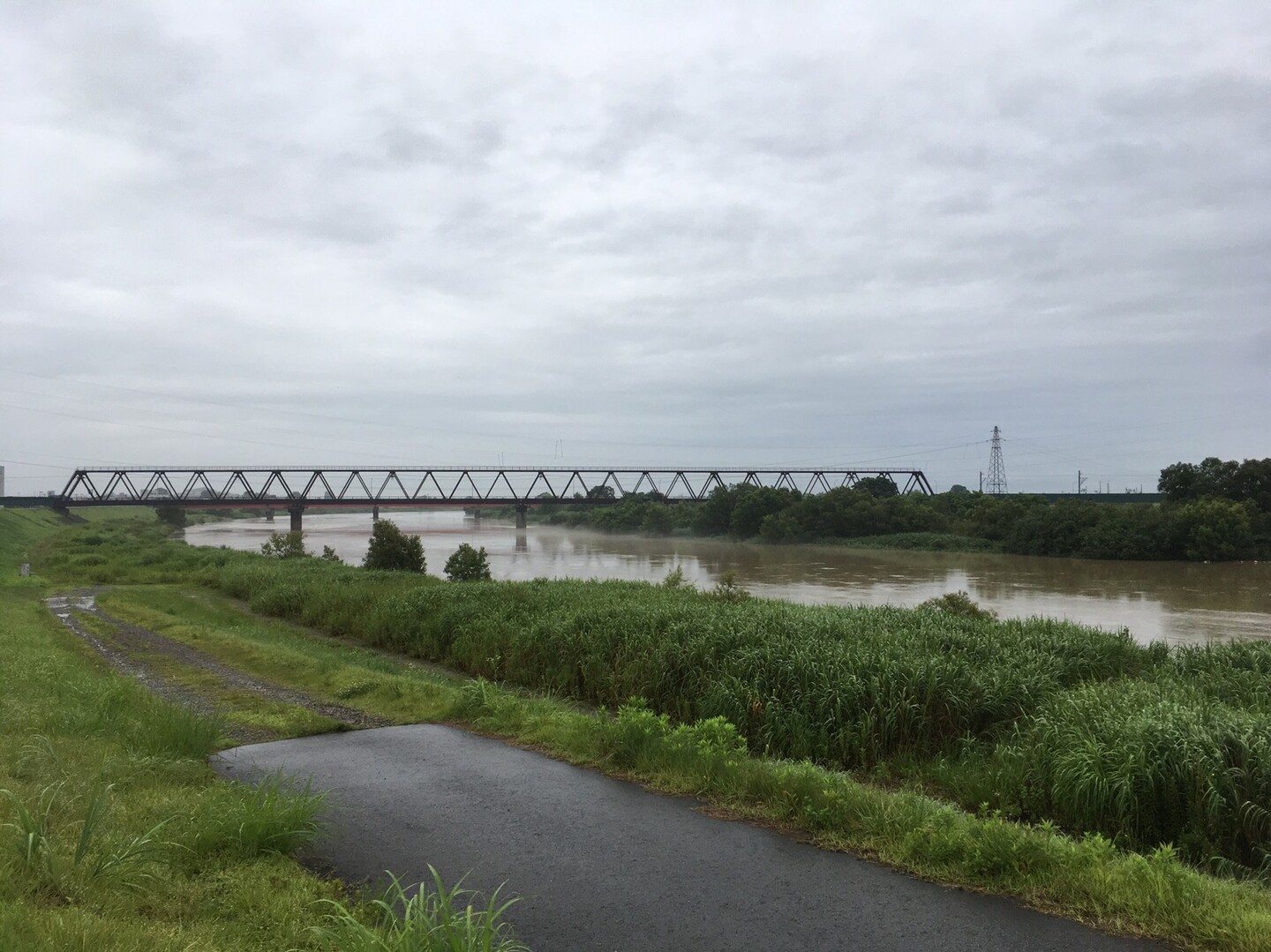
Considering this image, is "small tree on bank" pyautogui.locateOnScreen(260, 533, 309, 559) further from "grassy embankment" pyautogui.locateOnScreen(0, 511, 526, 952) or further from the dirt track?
"grassy embankment" pyautogui.locateOnScreen(0, 511, 526, 952)

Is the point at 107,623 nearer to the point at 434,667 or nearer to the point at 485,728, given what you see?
the point at 434,667

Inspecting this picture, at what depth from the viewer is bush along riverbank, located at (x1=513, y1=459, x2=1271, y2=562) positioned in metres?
58.1

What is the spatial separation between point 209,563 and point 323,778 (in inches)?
1343

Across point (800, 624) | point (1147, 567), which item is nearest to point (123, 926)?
point (800, 624)

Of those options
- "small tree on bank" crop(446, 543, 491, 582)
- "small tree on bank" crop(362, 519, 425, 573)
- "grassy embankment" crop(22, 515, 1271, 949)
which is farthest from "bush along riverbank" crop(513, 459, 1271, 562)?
"grassy embankment" crop(22, 515, 1271, 949)

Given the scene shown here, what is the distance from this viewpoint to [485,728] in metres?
9.71

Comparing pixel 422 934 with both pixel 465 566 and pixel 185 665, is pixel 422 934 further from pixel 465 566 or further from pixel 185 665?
pixel 465 566

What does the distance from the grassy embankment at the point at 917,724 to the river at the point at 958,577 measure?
9.99m

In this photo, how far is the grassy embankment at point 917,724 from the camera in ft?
18.3

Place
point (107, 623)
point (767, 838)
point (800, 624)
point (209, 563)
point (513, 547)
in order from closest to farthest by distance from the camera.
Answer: point (767, 838), point (800, 624), point (107, 623), point (209, 563), point (513, 547)

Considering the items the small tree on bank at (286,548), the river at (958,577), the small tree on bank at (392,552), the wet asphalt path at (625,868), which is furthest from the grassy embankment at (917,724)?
the small tree on bank at (286,548)

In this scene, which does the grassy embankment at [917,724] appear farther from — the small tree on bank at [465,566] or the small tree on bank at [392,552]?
the small tree on bank at [392,552]

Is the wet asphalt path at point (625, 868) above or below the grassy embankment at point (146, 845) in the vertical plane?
below

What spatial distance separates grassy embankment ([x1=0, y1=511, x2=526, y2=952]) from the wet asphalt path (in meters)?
0.45
